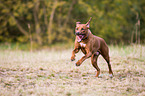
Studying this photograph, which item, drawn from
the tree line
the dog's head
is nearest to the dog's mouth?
the dog's head

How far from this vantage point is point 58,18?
25.0 m

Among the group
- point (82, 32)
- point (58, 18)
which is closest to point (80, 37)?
point (82, 32)

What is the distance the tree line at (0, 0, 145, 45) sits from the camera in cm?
2218

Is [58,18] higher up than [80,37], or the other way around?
[58,18]

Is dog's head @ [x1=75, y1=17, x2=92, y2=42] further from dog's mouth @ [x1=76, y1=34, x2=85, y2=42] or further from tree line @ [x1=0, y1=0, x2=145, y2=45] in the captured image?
tree line @ [x1=0, y1=0, x2=145, y2=45]

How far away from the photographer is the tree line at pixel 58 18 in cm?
2218

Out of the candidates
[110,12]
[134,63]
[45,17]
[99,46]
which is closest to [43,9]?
[45,17]

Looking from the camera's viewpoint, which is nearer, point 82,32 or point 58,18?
point 82,32

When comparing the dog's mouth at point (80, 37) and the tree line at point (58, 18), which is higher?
the tree line at point (58, 18)

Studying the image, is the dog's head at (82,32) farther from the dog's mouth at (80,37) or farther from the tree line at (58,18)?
the tree line at (58,18)

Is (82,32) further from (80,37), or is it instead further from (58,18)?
(58,18)

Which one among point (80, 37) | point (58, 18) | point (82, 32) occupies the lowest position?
point (80, 37)

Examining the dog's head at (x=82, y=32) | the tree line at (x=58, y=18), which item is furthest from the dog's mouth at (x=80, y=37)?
the tree line at (x=58, y=18)

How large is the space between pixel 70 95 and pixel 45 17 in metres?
19.2
